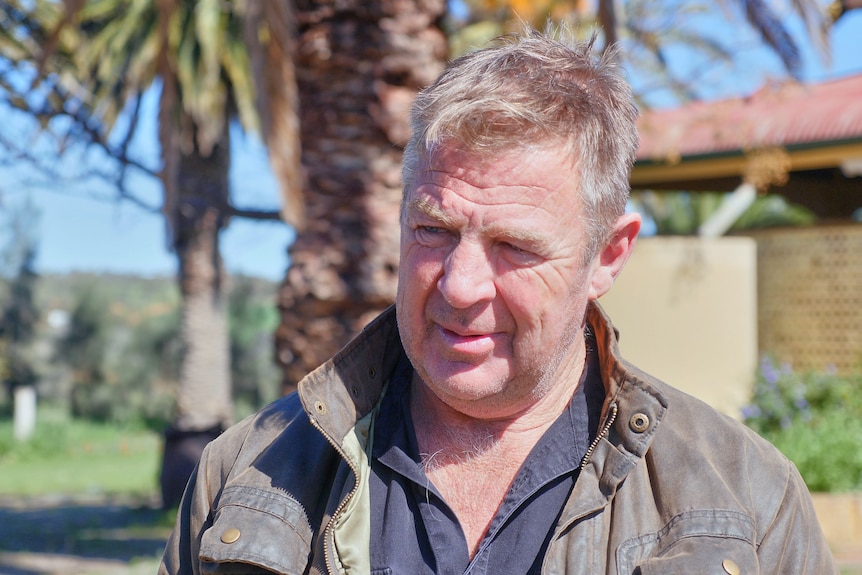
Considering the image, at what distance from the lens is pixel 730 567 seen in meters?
1.76

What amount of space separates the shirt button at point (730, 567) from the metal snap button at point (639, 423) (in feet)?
0.96

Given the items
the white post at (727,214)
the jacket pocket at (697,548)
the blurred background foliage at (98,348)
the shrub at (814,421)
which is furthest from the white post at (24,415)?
the jacket pocket at (697,548)

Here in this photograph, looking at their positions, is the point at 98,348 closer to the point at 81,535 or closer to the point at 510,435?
the point at 81,535

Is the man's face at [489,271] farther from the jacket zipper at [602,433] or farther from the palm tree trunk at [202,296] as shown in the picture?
the palm tree trunk at [202,296]

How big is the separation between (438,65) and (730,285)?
4993 millimetres

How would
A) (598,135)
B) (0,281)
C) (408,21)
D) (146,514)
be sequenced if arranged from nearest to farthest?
(598,135)
(408,21)
(146,514)
(0,281)

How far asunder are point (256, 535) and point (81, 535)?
28.3ft

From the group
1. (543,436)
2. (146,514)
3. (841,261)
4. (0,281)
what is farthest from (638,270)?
(0,281)

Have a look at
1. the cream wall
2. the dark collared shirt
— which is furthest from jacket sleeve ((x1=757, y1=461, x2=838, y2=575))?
the cream wall

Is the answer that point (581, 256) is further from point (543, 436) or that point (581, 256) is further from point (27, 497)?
point (27, 497)

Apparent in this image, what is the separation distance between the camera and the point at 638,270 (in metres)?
9.06

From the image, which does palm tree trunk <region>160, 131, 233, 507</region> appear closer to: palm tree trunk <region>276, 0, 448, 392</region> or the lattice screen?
the lattice screen

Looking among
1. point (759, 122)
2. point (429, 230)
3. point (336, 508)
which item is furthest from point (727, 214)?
point (336, 508)

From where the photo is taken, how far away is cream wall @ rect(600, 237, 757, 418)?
8.98 meters
